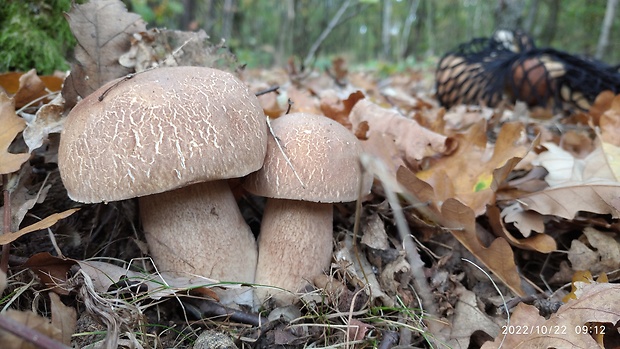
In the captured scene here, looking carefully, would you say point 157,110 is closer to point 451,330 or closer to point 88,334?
point 88,334

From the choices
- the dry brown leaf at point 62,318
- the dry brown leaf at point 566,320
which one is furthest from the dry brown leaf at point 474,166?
the dry brown leaf at point 62,318

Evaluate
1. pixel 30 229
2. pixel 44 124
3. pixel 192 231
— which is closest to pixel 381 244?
pixel 192 231

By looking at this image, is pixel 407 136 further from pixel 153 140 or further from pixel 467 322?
pixel 153 140

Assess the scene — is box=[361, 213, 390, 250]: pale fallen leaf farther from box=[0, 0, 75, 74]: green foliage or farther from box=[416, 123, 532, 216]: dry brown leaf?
box=[0, 0, 75, 74]: green foliage

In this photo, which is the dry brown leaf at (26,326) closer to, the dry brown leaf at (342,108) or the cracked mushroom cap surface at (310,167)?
the cracked mushroom cap surface at (310,167)

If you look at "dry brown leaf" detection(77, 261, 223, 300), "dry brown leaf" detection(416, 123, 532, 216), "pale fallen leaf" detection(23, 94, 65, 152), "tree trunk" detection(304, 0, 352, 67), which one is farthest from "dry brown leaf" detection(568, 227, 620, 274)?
"tree trunk" detection(304, 0, 352, 67)

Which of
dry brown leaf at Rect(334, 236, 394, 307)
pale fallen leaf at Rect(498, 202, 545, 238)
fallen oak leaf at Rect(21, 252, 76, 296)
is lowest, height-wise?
dry brown leaf at Rect(334, 236, 394, 307)
